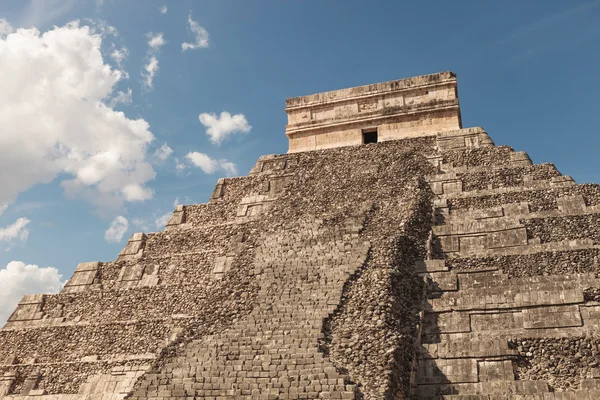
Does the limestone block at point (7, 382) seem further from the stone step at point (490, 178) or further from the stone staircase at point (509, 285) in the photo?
the stone step at point (490, 178)

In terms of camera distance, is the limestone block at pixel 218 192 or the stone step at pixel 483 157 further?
the limestone block at pixel 218 192

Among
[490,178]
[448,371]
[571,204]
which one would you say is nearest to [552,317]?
[448,371]

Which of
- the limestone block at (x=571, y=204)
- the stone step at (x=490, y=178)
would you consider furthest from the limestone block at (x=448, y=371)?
the stone step at (x=490, y=178)

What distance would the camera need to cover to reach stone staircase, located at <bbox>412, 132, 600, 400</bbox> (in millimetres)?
11156

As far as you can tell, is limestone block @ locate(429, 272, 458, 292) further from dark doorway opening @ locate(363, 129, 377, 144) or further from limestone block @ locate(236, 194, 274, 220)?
dark doorway opening @ locate(363, 129, 377, 144)

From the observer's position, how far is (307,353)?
11336 millimetres

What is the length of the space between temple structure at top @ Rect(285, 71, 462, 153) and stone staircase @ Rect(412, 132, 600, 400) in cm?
342

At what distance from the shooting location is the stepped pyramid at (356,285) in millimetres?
11250

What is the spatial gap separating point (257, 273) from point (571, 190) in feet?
25.9

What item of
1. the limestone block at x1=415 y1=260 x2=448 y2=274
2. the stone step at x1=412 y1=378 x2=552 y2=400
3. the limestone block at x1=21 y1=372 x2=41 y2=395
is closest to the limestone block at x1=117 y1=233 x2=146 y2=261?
the limestone block at x1=21 y1=372 x2=41 y2=395

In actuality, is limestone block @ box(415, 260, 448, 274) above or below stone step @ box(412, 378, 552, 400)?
above

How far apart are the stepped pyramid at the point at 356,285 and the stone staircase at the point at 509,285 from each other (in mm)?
36

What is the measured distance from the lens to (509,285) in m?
12.9

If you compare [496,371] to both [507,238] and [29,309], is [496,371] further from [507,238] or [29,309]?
[29,309]
